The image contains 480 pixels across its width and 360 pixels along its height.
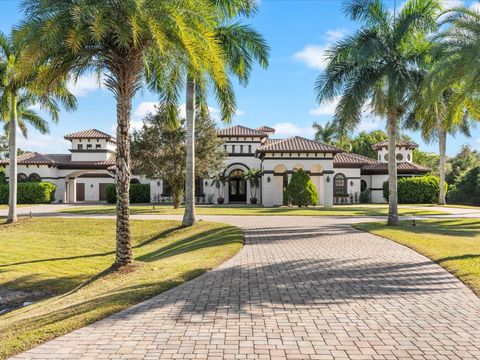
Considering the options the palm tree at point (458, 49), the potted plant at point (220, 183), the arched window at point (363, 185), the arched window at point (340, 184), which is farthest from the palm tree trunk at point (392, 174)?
the arched window at point (363, 185)

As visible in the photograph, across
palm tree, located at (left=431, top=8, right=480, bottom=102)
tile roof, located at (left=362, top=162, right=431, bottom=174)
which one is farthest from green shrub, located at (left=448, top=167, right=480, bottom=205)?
palm tree, located at (left=431, top=8, right=480, bottom=102)

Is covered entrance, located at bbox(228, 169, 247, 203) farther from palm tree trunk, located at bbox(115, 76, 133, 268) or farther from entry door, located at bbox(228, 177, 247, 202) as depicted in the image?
palm tree trunk, located at bbox(115, 76, 133, 268)

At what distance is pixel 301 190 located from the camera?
32.5 metres

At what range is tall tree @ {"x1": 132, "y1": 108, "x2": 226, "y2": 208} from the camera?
94.7 feet

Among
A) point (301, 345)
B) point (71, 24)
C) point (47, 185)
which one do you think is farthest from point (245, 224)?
point (47, 185)

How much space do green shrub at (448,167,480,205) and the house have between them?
12.1 feet

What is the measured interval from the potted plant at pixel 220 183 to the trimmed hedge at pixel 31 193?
51.5 ft

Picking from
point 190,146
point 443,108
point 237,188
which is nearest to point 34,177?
point 237,188

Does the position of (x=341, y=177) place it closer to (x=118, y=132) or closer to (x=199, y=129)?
(x=199, y=129)

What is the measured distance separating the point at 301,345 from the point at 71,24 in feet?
30.8

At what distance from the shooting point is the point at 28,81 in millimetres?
13055

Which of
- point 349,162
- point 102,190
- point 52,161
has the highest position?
point 52,161

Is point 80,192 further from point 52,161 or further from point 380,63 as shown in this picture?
point 380,63

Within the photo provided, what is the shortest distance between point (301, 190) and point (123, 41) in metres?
23.7
